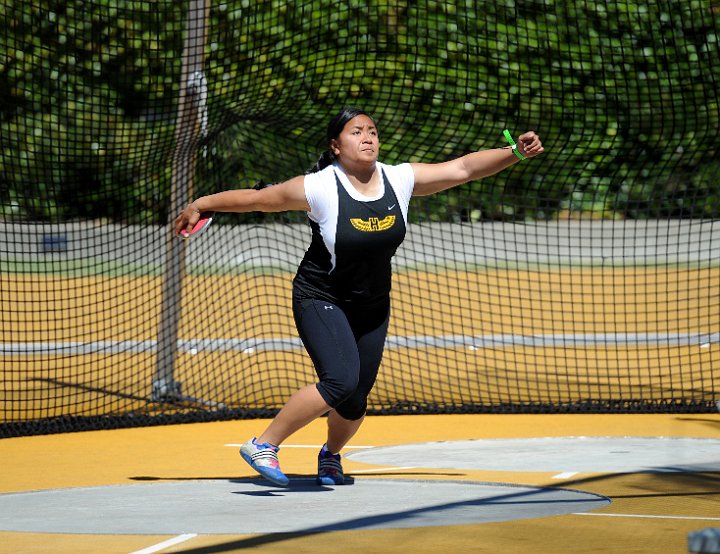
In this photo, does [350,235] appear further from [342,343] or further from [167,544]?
[167,544]

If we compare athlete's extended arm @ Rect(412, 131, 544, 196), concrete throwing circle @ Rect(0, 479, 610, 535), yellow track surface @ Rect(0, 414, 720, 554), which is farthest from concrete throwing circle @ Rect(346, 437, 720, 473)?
athlete's extended arm @ Rect(412, 131, 544, 196)

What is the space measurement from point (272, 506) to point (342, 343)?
902 mm

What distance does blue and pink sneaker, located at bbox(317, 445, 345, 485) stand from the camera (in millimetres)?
7371

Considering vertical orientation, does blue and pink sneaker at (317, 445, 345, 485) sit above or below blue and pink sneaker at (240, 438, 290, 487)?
below

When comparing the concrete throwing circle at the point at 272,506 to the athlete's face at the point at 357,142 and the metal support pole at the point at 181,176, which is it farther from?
the metal support pole at the point at 181,176

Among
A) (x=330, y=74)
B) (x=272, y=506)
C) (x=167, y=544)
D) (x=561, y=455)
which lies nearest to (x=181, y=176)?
(x=330, y=74)

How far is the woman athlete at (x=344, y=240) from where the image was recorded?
271 inches

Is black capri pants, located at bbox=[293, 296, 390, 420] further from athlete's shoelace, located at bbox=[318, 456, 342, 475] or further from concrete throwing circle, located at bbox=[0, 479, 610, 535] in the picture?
concrete throwing circle, located at bbox=[0, 479, 610, 535]

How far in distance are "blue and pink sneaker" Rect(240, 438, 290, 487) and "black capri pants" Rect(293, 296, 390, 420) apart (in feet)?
1.34

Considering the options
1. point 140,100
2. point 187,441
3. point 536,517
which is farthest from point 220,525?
point 140,100

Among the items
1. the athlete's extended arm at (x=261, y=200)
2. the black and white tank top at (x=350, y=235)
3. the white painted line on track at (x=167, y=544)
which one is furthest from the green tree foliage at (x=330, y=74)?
the white painted line on track at (x=167, y=544)

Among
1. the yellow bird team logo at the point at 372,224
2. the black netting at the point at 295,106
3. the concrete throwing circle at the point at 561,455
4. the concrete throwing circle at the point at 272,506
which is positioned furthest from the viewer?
the black netting at the point at 295,106

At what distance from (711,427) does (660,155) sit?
17.8ft

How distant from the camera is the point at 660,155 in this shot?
14805 mm
